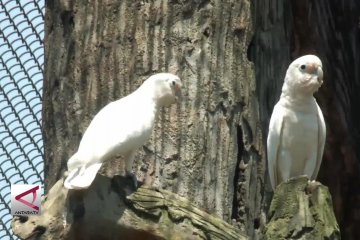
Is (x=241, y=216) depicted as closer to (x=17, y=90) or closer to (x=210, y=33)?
(x=210, y=33)

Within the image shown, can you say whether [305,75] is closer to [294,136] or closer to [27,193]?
[294,136]

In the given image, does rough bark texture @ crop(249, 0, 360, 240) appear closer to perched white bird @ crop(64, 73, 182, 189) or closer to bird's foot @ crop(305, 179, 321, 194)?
perched white bird @ crop(64, 73, 182, 189)

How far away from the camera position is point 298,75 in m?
4.06

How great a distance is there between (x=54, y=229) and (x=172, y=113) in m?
0.80

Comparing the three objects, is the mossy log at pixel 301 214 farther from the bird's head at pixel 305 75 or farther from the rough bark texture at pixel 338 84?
the rough bark texture at pixel 338 84

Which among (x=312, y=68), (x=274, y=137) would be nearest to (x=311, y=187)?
(x=312, y=68)

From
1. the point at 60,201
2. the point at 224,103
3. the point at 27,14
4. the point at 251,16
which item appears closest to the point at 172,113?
the point at 224,103

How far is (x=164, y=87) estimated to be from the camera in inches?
153

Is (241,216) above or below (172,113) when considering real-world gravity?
below

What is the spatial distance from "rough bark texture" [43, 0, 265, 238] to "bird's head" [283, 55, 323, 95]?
17cm

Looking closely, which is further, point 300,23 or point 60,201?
point 300,23

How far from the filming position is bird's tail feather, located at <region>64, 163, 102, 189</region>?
3.41 m

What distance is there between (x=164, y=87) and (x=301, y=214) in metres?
0.76

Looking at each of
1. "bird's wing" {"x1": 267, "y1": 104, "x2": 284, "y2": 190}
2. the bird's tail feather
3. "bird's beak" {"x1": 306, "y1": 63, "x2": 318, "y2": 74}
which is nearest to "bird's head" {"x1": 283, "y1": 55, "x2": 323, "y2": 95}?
"bird's beak" {"x1": 306, "y1": 63, "x2": 318, "y2": 74}
